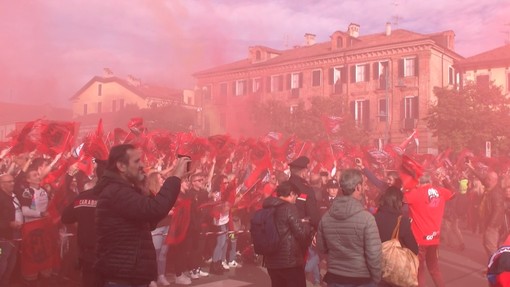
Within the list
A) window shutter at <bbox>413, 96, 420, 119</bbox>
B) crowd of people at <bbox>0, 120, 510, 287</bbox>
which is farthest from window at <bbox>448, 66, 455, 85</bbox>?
crowd of people at <bbox>0, 120, 510, 287</bbox>

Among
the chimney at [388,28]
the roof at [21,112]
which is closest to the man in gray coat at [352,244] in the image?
the roof at [21,112]

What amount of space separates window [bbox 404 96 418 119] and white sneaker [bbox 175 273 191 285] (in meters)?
33.3

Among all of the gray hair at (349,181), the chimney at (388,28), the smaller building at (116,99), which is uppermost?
the chimney at (388,28)

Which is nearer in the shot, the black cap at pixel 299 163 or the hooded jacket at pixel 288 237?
the hooded jacket at pixel 288 237

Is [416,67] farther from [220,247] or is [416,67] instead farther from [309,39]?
[220,247]

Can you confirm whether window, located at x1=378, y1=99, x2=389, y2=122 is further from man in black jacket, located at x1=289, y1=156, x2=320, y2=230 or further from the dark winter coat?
the dark winter coat

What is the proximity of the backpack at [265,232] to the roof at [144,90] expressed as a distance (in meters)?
48.5

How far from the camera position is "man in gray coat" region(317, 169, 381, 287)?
4531 mm

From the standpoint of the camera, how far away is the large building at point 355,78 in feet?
129

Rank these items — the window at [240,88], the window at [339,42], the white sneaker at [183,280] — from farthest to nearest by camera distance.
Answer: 1. the window at [240,88]
2. the window at [339,42]
3. the white sneaker at [183,280]

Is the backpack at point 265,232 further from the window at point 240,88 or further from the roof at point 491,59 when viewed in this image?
the window at point 240,88

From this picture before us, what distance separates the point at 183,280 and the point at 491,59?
119 feet

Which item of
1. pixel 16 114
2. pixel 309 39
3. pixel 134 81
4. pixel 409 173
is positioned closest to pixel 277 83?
pixel 309 39

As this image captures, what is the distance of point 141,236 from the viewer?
3514mm
